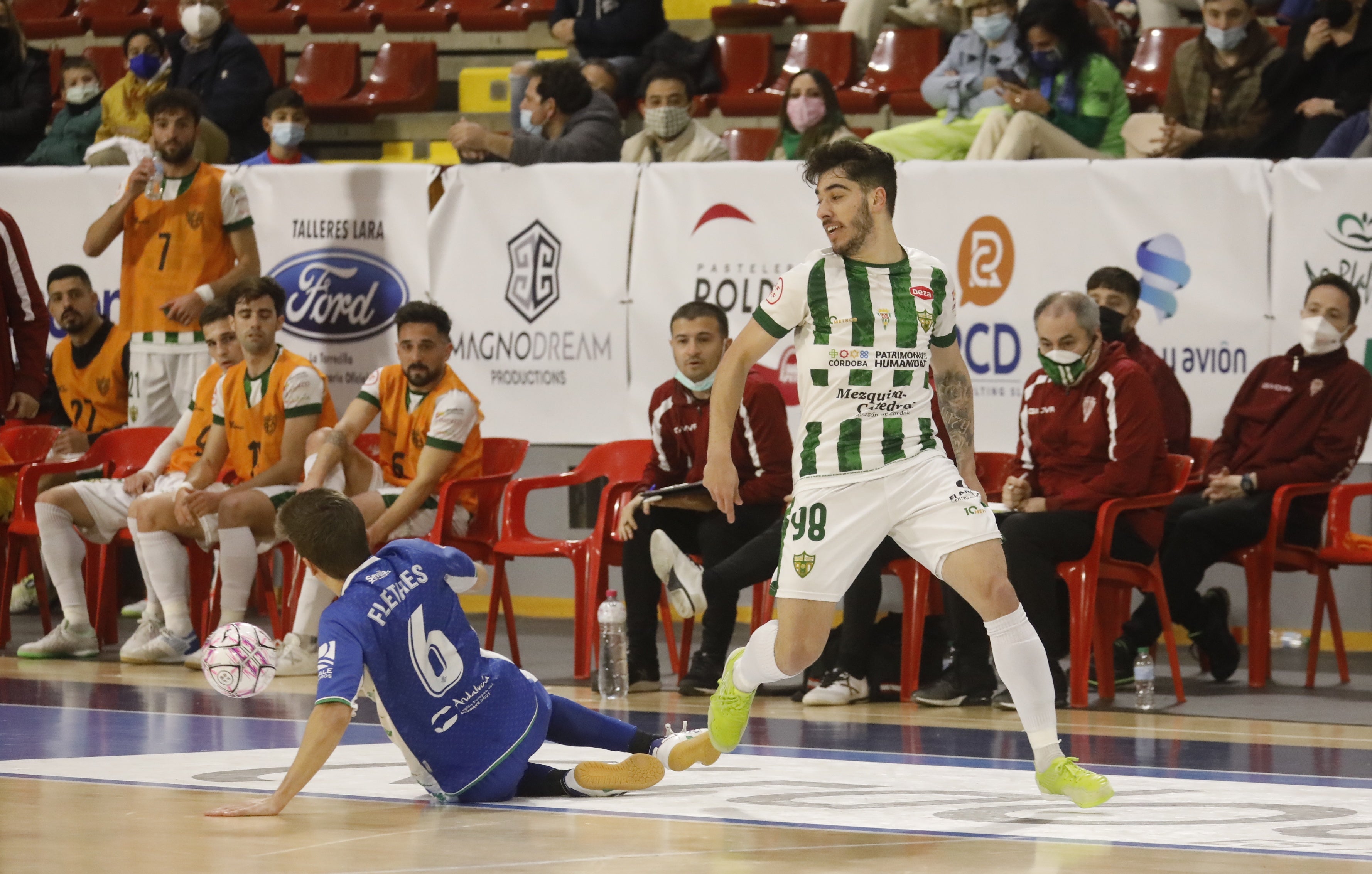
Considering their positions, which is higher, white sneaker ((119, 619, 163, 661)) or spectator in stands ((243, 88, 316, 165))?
spectator in stands ((243, 88, 316, 165))

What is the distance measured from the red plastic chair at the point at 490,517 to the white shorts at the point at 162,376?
1999mm

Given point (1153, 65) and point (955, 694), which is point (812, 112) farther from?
point (955, 694)

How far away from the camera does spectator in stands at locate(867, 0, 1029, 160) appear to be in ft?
33.8

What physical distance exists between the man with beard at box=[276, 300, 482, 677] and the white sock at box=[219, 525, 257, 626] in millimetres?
302

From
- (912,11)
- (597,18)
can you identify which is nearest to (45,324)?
(597,18)

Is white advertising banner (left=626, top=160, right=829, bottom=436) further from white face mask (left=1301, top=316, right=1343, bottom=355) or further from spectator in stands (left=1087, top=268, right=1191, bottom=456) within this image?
white face mask (left=1301, top=316, right=1343, bottom=355)

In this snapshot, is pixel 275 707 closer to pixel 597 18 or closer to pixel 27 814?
pixel 27 814

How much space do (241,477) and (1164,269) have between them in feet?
14.9

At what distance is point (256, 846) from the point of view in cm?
452

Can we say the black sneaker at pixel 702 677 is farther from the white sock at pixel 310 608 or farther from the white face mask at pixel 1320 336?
the white face mask at pixel 1320 336

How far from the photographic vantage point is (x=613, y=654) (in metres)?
8.05

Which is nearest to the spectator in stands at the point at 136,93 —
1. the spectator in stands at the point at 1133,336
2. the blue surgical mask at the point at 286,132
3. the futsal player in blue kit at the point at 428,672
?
the blue surgical mask at the point at 286,132

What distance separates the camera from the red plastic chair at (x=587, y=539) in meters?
8.53

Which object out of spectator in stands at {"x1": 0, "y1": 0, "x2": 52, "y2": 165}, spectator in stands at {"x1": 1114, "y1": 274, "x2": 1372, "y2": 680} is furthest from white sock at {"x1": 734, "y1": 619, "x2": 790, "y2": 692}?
spectator in stands at {"x1": 0, "y1": 0, "x2": 52, "y2": 165}
